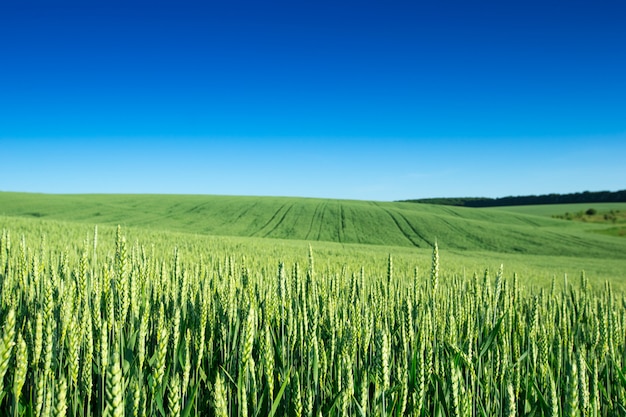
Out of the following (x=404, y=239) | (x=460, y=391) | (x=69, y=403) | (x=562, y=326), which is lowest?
(x=404, y=239)

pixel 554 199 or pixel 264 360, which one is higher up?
pixel 554 199

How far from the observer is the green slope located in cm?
3431

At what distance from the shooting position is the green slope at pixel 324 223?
34.3 m

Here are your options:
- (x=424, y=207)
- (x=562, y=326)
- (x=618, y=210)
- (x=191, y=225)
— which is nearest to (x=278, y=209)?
(x=191, y=225)

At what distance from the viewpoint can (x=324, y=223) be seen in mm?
41125

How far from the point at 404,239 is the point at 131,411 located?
3526cm

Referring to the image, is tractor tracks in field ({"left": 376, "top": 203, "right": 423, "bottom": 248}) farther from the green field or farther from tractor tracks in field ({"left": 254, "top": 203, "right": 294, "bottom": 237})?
the green field

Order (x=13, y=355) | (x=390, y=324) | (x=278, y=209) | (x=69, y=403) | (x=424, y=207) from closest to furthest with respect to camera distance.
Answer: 1. (x=69, y=403)
2. (x=13, y=355)
3. (x=390, y=324)
4. (x=278, y=209)
5. (x=424, y=207)

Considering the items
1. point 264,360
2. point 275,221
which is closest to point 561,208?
point 275,221

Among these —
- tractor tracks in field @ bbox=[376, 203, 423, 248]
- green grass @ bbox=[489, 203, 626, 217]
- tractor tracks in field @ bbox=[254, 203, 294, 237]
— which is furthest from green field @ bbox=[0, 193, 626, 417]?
green grass @ bbox=[489, 203, 626, 217]

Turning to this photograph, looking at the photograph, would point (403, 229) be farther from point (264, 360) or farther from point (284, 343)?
point (264, 360)

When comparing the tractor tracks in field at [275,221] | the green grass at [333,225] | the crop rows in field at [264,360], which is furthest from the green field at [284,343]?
the tractor tracks in field at [275,221]

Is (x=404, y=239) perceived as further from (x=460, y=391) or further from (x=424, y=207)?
(x=460, y=391)

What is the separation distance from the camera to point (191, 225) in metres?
36.8
